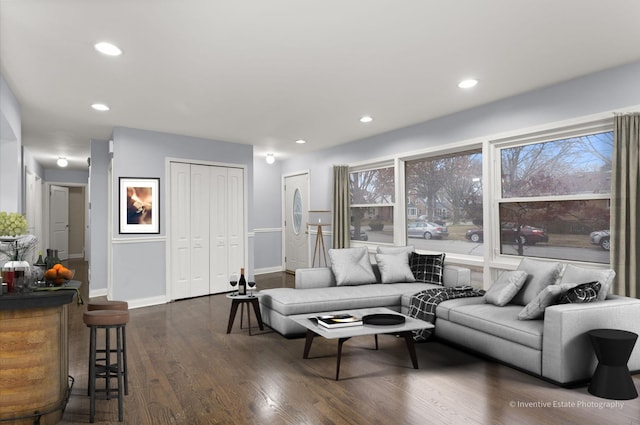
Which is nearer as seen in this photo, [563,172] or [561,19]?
[561,19]

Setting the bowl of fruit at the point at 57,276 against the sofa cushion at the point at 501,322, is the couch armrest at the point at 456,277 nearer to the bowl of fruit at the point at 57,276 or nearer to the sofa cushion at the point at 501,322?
the sofa cushion at the point at 501,322

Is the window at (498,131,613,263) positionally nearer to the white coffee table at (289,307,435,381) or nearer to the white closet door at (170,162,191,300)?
the white coffee table at (289,307,435,381)

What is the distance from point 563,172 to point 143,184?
212 inches

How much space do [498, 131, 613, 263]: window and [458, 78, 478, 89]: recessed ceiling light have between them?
106cm

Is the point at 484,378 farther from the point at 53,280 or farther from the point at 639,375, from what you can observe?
the point at 53,280

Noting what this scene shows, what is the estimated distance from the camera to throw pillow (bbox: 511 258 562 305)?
12.0ft

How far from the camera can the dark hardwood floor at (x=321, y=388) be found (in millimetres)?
2578

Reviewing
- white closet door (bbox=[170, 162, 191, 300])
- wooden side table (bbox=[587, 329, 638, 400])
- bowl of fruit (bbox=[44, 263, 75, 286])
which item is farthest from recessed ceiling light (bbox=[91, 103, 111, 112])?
wooden side table (bbox=[587, 329, 638, 400])

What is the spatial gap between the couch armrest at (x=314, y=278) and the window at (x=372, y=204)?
1815mm

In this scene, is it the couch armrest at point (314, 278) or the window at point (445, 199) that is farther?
the window at point (445, 199)

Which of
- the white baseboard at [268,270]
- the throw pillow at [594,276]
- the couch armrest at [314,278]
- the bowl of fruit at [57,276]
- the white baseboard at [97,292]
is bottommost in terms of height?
the white baseboard at [97,292]

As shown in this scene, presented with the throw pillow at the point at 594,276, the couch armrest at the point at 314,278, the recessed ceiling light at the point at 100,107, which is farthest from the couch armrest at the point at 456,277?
the recessed ceiling light at the point at 100,107

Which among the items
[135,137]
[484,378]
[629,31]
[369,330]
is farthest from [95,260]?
[629,31]

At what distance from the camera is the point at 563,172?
14.1 feet
